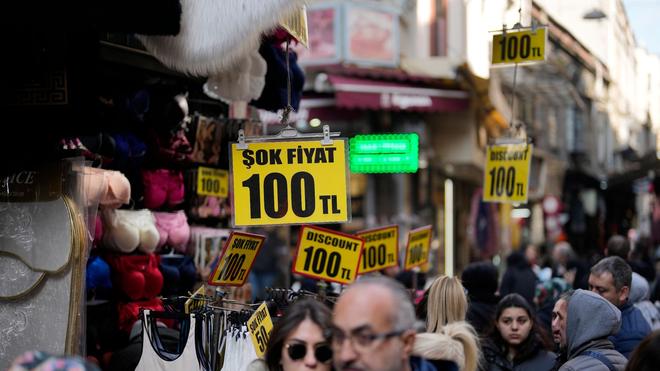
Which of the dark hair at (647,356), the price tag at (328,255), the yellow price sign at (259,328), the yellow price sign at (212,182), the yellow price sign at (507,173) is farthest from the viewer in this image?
the yellow price sign at (507,173)

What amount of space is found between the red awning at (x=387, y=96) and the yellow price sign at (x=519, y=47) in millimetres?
7157

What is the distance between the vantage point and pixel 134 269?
820 cm

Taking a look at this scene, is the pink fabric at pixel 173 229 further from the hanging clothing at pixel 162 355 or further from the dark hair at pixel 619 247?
the dark hair at pixel 619 247

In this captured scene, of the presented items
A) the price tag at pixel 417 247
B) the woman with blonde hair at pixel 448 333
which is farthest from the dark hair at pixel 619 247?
the woman with blonde hair at pixel 448 333

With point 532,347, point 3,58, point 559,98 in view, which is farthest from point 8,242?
point 559,98

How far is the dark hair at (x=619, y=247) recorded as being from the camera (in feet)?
34.4

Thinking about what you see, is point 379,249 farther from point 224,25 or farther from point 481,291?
point 224,25

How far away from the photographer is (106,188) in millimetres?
7168

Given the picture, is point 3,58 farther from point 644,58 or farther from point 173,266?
point 644,58

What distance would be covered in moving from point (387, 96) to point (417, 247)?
8466 millimetres

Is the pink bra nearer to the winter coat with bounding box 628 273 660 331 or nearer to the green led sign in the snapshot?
the winter coat with bounding box 628 273 660 331

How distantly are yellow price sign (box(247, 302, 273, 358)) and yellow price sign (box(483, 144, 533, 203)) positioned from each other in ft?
16.9

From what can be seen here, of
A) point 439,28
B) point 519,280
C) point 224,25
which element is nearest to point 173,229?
point 224,25

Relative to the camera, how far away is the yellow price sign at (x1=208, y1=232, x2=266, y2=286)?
7453mm
